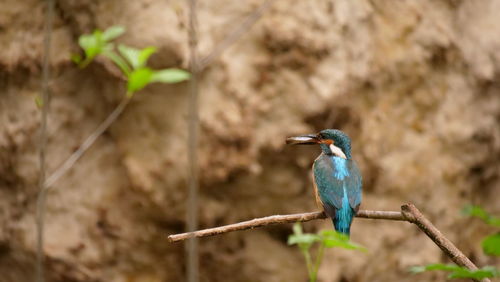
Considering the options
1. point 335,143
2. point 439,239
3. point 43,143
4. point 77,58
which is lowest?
point 439,239

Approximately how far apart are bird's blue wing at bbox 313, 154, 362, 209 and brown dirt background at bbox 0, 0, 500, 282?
0.72 m

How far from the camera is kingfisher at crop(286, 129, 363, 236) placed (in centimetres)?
251

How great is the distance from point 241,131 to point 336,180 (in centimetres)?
88

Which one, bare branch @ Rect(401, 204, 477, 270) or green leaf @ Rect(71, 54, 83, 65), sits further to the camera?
green leaf @ Rect(71, 54, 83, 65)

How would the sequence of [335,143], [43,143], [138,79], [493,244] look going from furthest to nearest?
1. [335,143]
2. [138,79]
3. [43,143]
4. [493,244]

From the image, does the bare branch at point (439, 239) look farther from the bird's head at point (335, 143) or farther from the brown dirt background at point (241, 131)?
the brown dirt background at point (241, 131)

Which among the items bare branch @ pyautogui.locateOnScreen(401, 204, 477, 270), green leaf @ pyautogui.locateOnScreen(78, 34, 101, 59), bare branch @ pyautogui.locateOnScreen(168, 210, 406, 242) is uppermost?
green leaf @ pyautogui.locateOnScreen(78, 34, 101, 59)

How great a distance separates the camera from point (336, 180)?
2.68m

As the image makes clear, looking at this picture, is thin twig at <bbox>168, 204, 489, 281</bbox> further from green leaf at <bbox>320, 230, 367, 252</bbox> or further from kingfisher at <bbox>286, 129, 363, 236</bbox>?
kingfisher at <bbox>286, 129, 363, 236</bbox>

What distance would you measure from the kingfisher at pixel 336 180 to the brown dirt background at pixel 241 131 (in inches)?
25.6

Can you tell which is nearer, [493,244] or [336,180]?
[493,244]

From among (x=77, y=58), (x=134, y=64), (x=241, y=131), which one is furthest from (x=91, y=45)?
(x=241, y=131)

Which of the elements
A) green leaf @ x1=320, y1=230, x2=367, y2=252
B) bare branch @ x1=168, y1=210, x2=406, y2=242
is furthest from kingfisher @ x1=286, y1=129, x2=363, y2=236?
green leaf @ x1=320, y1=230, x2=367, y2=252

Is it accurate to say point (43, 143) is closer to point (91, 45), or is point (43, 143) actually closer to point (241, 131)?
point (91, 45)
